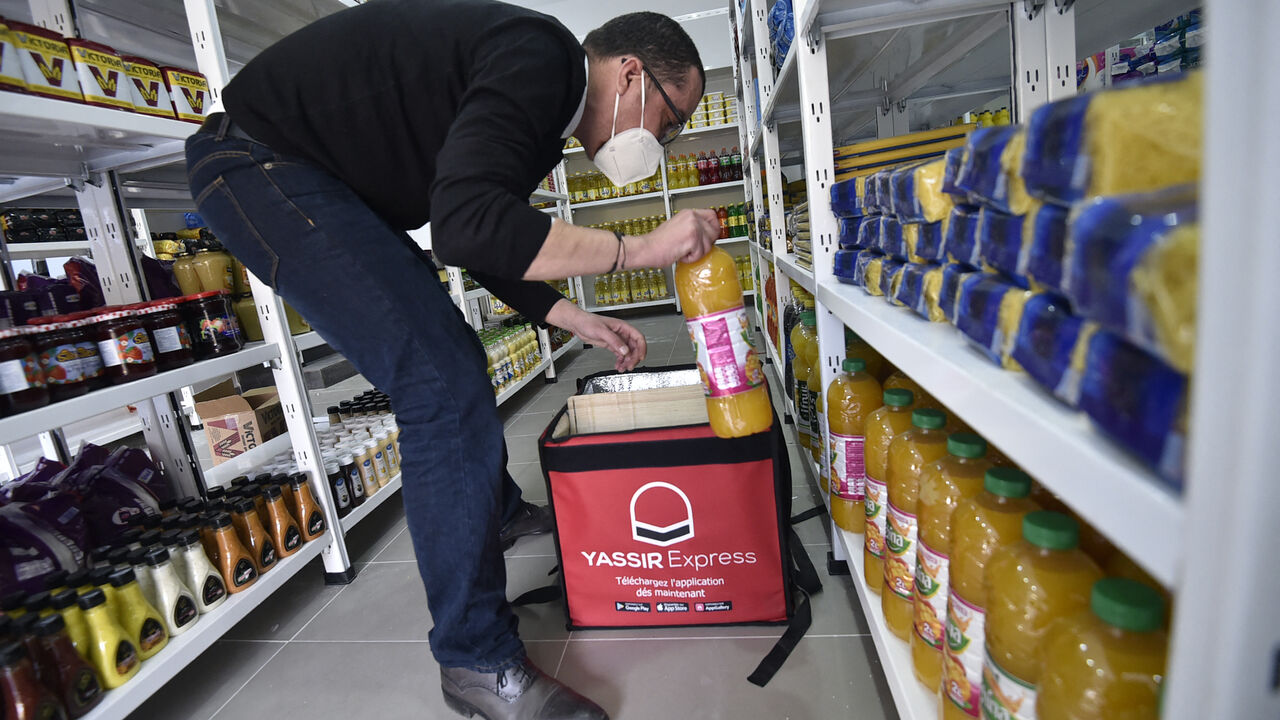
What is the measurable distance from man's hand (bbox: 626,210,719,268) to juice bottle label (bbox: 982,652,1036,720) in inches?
29.1

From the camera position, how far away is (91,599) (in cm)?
121

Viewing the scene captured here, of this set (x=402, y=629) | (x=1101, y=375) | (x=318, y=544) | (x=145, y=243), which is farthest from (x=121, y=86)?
(x=145, y=243)

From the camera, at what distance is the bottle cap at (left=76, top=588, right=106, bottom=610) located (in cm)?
120

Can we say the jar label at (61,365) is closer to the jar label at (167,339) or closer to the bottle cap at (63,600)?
the jar label at (167,339)

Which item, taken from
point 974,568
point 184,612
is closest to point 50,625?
point 184,612

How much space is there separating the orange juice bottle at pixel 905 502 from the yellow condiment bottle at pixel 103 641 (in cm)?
150

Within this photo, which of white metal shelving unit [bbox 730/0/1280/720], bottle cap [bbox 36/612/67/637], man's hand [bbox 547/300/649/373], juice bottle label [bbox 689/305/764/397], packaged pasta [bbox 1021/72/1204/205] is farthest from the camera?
man's hand [bbox 547/300/649/373]

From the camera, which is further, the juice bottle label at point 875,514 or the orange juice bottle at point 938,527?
the juice bottle label at point 875,514

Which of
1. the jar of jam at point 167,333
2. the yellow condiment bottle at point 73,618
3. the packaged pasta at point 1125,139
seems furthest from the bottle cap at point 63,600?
the packaged pasta at point 1125,139

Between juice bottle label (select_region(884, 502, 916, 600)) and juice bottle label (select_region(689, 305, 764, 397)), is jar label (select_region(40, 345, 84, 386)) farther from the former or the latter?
juice bottle label (select_region(884, 502, 916, 600))

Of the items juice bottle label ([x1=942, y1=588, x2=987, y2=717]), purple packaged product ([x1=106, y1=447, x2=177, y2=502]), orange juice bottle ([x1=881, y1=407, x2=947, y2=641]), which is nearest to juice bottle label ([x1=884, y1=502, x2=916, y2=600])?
orange juice bottle ([x1=881, y1=407, x2=947, y2=641])

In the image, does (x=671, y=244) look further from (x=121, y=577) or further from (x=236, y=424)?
(x=236, y=424)

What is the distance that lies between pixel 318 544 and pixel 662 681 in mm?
1163

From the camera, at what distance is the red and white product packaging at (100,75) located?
1.39 meters
